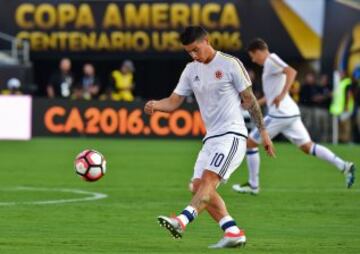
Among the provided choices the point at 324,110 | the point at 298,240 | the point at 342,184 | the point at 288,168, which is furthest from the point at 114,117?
the point at 298,240

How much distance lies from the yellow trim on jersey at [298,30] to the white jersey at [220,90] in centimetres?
2837

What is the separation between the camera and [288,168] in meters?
25.1

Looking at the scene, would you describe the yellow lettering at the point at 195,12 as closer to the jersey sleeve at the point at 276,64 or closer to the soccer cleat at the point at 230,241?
the jersey sleeve at the point at 276,64

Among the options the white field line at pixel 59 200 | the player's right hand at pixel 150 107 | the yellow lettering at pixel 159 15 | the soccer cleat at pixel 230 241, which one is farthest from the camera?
the yellow lettering at pixel 159 15

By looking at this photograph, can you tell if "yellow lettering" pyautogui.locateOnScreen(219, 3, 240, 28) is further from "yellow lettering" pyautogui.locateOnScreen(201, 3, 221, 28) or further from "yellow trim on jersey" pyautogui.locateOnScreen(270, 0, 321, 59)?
"yellow trim on jersey" pyautogui.locateOnScreen(270, 0, 321, 59)

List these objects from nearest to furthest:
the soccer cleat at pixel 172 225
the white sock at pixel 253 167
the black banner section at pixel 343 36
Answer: the soccer cleat at pixel 172 225, the white sock at pixel 253 167, the black banner section at pixel 343 36

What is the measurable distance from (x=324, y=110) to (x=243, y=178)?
15.9 meters

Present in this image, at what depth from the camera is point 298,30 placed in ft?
134

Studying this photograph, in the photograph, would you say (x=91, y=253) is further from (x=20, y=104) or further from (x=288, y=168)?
(x=20, y=104)

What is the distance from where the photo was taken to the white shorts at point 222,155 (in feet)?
40.4

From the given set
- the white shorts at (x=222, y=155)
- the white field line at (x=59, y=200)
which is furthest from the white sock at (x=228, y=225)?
the white field line at (x=59, y=200)

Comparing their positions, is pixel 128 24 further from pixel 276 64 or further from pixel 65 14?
pixel 276 64

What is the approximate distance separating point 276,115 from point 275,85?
0.50 m

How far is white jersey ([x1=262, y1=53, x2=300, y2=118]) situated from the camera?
19.4 metres
